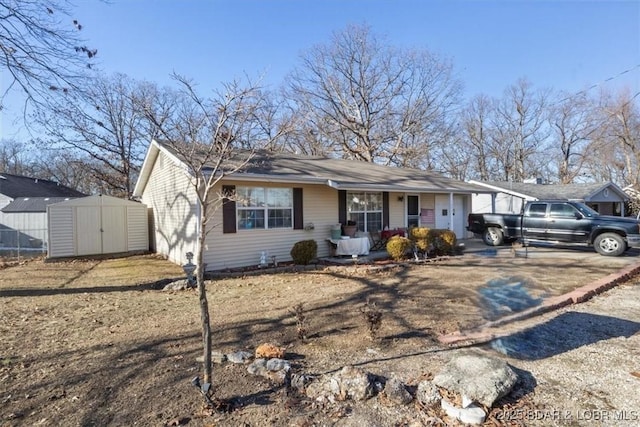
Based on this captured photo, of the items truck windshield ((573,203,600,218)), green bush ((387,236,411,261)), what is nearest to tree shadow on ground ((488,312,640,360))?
green bush ((387,236,411,261))

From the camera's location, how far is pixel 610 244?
10.9m

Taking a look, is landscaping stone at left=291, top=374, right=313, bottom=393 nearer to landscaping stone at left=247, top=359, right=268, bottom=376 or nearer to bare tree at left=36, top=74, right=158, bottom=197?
landscaping stone at left=247, top=359, right=268, bottom=376

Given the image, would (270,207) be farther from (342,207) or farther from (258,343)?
(258,343)

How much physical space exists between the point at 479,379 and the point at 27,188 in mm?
27281

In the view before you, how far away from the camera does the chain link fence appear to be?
578 inches

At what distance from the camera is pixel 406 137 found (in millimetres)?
28281

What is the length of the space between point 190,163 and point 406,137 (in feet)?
88.5

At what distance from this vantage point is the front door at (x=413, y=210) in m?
14.1

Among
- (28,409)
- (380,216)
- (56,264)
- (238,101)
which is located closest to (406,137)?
(380,216)

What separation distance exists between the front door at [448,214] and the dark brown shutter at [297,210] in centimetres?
699

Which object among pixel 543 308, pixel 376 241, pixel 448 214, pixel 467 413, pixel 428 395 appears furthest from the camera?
pixel 448 214

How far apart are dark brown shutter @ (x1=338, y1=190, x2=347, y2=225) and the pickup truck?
20.1 feet

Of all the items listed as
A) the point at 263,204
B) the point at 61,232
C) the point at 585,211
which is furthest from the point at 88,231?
the point at 585,211

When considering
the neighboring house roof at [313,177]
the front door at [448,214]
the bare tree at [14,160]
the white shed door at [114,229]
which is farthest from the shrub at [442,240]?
the bare tree at [14,160]
